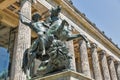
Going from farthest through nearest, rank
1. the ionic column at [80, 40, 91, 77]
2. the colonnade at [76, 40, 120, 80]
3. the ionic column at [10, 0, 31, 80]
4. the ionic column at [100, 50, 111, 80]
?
the ionic column at [100, 50, 111, 80]
the colonnade at [76, 40, 120, 80]
the ionic column at [80, 40, 91, 77]
the ionic column at [10, 0, 31, 80]

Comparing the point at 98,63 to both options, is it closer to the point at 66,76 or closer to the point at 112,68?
the point at 112,68

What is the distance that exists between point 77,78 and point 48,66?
0.88 m

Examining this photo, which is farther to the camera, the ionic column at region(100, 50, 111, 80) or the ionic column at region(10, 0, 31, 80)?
the ionic column at region(100, 50, 111, 80)

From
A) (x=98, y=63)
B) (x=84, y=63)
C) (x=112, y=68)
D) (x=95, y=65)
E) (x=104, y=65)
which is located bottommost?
(x=112, y=68)

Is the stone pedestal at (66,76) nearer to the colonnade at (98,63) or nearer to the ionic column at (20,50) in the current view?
the ionic column at (20,50)

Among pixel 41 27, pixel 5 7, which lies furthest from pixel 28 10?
pixel 41 27

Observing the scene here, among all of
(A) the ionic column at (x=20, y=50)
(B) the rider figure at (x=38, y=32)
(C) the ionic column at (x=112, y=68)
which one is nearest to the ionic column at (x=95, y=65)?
(C) the ionic column at (x=112, y=68)

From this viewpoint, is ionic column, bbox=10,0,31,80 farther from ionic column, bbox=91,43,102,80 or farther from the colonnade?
ionic column, bbox=91,43,102,80

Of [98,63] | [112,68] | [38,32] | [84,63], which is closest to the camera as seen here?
[38,32]

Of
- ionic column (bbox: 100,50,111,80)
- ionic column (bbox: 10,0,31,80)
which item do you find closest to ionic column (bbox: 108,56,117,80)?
ionic column (bbox: 100,50,111,80)

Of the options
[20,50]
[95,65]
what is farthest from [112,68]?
[20,50]

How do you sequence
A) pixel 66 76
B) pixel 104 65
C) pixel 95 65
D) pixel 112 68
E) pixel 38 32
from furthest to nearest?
pixel 112 68 < pixel 104 65 < pixel 95 65 < pixel 38 32 < pixel 66 76

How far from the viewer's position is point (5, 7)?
94.2 feet

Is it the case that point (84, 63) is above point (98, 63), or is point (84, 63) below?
above
